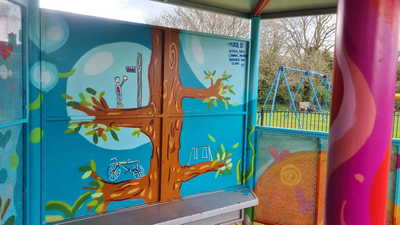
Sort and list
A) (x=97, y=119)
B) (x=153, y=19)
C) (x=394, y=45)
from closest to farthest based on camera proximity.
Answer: (x=394, y=45) < (x=97, y=119) < (x=153, y=19)

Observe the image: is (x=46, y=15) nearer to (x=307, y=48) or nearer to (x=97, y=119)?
(x=97, y=119)

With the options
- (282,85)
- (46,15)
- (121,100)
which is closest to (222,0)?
(121,100)

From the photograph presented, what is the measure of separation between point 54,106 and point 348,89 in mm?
2442

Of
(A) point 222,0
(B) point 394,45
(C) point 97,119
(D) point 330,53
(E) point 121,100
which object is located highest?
(D) point 330,53

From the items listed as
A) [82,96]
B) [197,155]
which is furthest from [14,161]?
[197,155]

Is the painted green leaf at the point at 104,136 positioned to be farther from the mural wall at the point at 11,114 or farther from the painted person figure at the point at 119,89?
the mural wall at the point at 11,114

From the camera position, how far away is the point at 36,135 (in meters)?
2.57

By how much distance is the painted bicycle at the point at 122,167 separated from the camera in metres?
2.99

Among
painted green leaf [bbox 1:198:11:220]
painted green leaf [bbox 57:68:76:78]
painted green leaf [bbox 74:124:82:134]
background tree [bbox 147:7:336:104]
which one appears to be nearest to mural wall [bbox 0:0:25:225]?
painted green leaf [bbox 1:198:11:220]

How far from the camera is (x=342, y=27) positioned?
1.50m

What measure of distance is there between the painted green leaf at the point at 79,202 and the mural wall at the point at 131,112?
0.03 feet

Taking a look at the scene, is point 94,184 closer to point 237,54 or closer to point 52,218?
point 52,218

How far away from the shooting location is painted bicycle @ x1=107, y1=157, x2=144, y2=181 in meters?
2.99

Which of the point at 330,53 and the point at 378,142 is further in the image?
the point at 330,53
